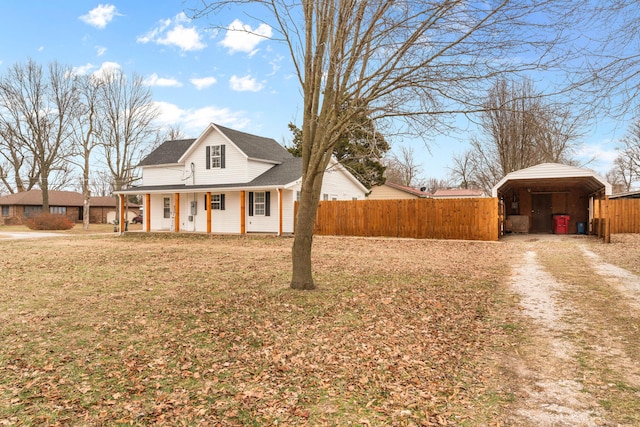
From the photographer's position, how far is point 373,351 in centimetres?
476

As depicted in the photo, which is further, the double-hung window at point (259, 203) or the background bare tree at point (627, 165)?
the background bare tree at point (627, 165)

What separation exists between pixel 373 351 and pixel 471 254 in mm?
10020

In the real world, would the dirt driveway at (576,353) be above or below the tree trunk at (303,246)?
below

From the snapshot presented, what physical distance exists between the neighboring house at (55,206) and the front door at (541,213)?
42.0 m

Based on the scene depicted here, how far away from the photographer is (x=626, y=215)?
21.8 metres

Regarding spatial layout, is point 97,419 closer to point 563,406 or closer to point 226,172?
point 563,406

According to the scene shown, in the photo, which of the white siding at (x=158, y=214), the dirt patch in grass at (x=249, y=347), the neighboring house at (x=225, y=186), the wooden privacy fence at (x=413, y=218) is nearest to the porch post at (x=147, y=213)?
the neighboring house at (x=225, y=186)

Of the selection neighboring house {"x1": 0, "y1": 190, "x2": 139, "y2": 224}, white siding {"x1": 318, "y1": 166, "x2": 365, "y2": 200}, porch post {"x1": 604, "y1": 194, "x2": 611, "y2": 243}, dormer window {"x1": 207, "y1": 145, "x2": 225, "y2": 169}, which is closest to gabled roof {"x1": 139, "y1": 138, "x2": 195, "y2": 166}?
dormer window {"x1": 207, "y1": 145, "x2": 225, "y2": 169}

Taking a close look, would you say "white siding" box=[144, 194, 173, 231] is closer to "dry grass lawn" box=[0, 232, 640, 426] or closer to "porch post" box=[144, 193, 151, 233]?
"porch post" box=[144, 193, 151, 233]

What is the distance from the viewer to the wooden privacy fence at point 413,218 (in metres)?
18.4

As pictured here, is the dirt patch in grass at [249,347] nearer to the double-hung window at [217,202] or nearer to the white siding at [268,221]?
the white siding at [268,221]

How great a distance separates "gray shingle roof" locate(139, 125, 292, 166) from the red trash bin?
16.7 metres

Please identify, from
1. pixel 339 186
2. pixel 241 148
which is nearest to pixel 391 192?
pixel 339 186

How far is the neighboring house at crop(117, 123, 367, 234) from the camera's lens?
2144cm
